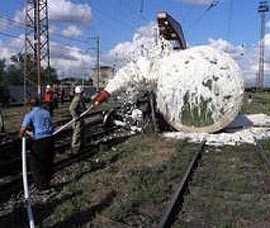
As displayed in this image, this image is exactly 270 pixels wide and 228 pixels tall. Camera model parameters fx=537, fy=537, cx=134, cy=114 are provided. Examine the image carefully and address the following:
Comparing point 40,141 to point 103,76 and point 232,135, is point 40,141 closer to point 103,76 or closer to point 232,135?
point 232,135

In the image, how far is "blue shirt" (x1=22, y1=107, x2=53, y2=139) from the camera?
9281 millimetres

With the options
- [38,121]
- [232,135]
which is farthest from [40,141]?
[232,135]

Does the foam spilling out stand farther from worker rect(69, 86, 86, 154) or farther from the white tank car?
worker rect(69, 86, 86, 154)

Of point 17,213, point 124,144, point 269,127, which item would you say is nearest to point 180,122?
point 124,144

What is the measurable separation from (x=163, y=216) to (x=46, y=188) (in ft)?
9.70

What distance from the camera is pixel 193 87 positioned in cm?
1781

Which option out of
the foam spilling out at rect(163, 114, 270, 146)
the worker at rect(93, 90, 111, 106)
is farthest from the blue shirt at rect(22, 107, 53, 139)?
the foam spilling out at rect(163, 114, 270, 146)

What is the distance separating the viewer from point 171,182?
9898 mm

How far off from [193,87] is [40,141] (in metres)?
9.26

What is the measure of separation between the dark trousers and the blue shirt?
4.2 inches

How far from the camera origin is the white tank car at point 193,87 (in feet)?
58.5

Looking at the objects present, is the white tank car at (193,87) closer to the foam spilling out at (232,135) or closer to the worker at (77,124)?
the foam spilling out at (232,135)

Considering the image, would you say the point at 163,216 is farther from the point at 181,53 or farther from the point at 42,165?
the point at 181,53

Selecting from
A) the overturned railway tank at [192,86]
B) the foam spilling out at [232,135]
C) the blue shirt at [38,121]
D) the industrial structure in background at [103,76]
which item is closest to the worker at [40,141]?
the blue shirt at [38,121]
